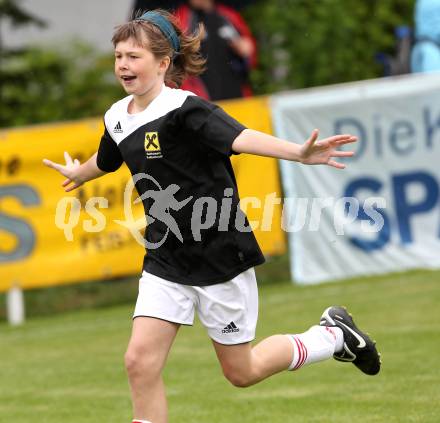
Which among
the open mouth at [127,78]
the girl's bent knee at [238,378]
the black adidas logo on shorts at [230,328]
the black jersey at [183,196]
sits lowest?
the girl's bent knee at [238,378]

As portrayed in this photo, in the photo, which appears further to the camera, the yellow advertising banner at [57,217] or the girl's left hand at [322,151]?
the yellow advertising banner at [57,217]

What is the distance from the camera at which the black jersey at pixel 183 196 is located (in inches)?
201

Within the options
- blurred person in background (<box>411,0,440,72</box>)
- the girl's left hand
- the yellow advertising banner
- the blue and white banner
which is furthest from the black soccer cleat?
blurred person in background (<box>411,0,440,72</box>)

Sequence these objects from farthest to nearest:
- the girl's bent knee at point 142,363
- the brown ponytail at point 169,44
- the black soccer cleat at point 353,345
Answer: the black soccer cleat at point 353,345, the brown ponytail at point 169,44, the girl's bent knee at point 142,363

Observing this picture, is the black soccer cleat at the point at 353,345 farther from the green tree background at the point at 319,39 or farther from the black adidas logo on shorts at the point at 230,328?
the green tree background at the point at 319,39

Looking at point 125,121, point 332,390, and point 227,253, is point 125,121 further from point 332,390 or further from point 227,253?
point 332,390

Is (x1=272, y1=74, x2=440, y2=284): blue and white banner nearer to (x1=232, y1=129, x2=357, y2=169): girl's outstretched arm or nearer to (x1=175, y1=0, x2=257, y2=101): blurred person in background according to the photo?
(x1=175, y1=0, x2=257, y2=101): blurred person in background

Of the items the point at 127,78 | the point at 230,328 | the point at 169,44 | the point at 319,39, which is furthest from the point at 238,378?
the point at 319,39

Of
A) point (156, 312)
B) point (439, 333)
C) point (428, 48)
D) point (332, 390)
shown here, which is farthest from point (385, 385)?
point (428, 48)

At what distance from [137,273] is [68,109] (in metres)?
4.19

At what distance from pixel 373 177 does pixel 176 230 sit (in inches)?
211

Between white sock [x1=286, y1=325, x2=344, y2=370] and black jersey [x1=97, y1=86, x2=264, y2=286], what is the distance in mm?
569

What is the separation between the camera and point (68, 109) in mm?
13953

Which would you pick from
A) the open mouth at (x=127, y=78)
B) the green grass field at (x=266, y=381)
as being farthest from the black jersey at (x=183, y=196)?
the green grass field at (x=266, y=381)
